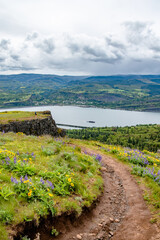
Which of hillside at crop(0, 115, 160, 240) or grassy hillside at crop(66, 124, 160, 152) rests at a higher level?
hillside at crop(0, 115, 160, 240)

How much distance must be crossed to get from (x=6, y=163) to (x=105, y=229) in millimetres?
5532

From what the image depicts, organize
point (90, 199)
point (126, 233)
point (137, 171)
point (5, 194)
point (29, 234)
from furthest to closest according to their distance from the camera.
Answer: point (137, 171)
point (90, 199)
point (126, 233)
point (5, 194)
point (29, 234)

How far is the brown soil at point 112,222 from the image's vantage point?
20.6ft

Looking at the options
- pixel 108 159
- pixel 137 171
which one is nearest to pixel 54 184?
pixel 137 171

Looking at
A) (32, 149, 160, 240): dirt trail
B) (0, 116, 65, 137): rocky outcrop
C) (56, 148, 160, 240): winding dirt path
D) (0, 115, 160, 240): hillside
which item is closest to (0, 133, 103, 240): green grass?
(0, 115, 160, 240): hillside

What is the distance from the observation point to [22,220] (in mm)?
5504

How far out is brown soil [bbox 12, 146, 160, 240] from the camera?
6273mm

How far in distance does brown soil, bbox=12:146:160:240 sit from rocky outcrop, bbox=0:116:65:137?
71.4ft

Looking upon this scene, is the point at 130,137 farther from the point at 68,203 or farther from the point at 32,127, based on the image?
the point at 68,203

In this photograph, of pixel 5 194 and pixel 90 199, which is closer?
pixel 5 194

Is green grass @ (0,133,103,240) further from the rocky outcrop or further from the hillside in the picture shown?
the rocky outcrop

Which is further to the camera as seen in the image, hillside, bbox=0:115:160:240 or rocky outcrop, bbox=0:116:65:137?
rocky outcrop, bbox=0:116:65:137

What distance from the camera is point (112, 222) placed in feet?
25.1

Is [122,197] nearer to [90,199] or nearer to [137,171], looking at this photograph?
[90,199]
